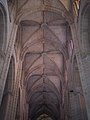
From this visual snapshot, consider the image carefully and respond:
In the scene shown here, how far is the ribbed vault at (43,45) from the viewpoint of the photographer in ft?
60.1

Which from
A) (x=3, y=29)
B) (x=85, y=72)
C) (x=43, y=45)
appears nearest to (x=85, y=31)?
(x=85, y=72)

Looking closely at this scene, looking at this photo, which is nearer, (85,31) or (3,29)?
(3,29)

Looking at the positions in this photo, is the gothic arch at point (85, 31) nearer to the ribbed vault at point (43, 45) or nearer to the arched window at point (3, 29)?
the ribbed vault at point (43, 45)

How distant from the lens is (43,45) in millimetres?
24516

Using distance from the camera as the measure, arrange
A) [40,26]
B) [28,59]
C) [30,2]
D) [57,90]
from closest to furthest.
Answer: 1. [30,2]
2. [40,26]
3. [28,59]
4. [57,90]

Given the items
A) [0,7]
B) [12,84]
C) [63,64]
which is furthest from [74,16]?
[63,64]

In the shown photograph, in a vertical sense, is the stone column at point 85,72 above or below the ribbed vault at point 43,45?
below

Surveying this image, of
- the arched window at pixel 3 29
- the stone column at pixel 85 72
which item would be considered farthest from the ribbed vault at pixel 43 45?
the stone column at pixel 85 72

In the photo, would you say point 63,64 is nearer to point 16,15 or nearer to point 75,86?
point 75,86

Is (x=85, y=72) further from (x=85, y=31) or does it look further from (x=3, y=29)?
(x=3, y=29)

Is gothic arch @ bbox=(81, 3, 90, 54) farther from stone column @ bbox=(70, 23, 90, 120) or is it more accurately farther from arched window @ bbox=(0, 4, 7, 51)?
arched window @ bbox=(0, 4, 7, 51)

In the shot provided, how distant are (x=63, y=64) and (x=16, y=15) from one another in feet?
34.7

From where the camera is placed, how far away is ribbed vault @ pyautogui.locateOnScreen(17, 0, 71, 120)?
18.3 metres

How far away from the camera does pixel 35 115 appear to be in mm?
40781
